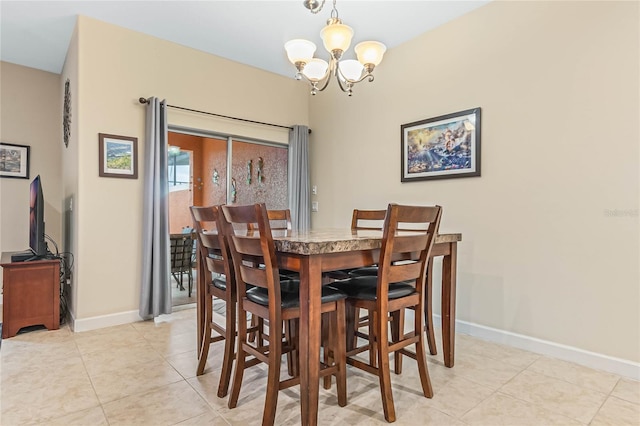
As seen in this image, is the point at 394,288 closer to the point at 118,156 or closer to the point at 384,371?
the point at 384,371

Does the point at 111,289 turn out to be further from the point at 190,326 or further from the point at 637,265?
the point at 637,265

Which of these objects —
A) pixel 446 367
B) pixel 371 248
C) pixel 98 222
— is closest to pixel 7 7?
pixel 98 222

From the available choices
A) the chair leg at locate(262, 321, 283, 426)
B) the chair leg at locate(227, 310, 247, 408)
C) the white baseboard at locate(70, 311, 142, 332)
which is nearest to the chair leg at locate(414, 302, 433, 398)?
the chair leg at locate(262, 321, 283, 426)

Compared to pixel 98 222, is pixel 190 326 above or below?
below

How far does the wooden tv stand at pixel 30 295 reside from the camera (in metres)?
2.83

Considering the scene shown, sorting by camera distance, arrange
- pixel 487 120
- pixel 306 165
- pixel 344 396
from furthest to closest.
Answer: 1. pixel 306 165
2. pixel 487 120
3. pixel 344 396

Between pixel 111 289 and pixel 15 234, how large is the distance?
1759 mm

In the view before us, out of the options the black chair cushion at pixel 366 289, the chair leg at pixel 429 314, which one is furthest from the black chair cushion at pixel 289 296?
the chair leg at pixel 429 314

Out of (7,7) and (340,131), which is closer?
(7,7)

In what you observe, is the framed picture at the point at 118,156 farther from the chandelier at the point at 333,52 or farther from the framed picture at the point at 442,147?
the framed picture at the point at 442,147

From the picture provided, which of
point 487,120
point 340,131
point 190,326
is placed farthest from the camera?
point 340,131

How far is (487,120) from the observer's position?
2.84 m

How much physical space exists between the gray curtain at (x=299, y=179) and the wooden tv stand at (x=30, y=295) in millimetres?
2404

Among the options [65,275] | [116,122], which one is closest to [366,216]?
[116,122]
